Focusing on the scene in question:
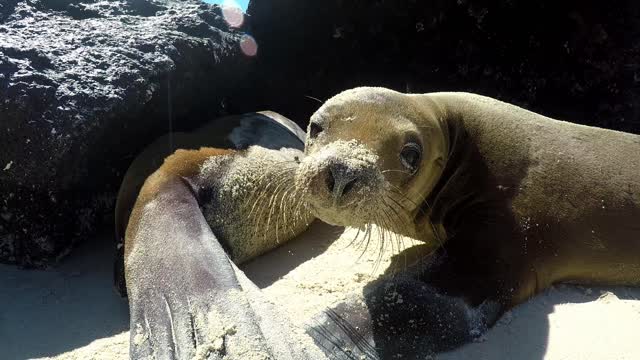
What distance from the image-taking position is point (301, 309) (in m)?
2.95

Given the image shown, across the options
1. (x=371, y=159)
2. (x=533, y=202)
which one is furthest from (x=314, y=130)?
(x=533, y=202)

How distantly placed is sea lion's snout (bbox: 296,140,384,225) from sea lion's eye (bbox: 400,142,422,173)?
0.88 ft

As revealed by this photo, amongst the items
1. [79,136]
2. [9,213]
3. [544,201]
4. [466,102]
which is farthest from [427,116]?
[9,213]

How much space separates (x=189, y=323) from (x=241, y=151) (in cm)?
162

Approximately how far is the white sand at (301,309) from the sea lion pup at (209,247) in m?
0.29

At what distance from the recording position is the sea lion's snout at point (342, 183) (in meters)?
2.45

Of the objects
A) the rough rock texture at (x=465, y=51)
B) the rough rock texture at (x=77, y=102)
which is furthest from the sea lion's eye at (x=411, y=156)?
the rough rock texture at (x=465, y=51)

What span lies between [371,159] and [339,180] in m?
0.24

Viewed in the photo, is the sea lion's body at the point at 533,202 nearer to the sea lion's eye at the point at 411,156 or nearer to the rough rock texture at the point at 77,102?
the sea lion's eye at the point at 411,156

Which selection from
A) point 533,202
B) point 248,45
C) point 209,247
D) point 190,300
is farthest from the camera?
point 248,45

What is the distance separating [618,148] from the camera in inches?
136

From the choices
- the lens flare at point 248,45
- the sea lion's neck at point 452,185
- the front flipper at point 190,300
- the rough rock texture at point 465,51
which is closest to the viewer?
the front flipper at point 190,300

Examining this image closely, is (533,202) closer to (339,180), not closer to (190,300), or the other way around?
(339,180)

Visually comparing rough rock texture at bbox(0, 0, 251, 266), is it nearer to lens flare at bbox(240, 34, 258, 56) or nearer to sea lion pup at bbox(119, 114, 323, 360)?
sea lion pup at bbox(119, 114, 323, 360)
